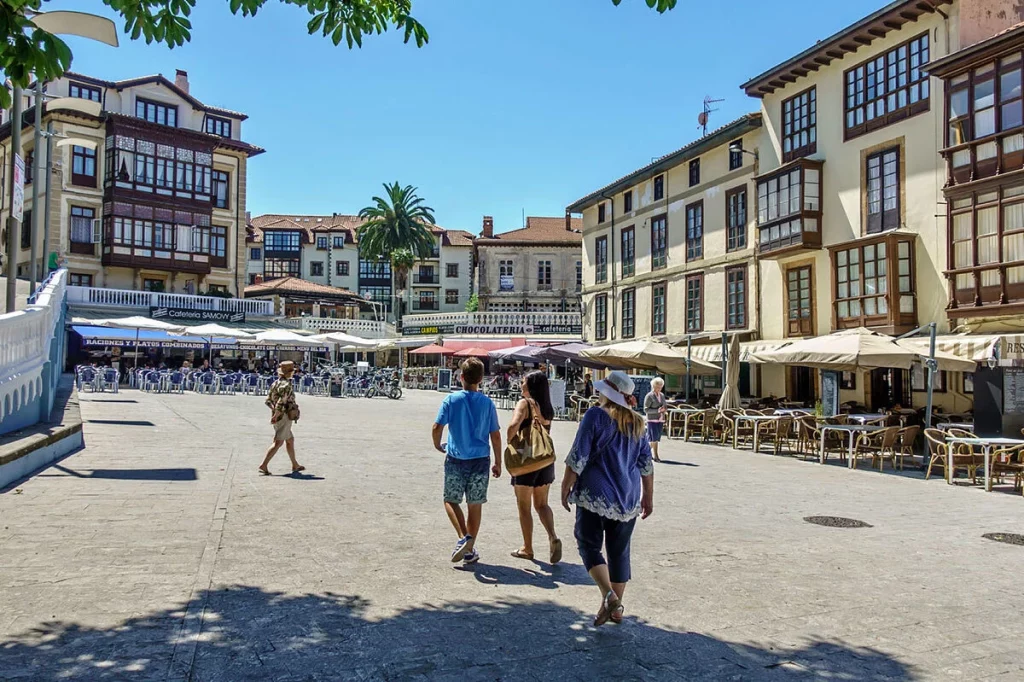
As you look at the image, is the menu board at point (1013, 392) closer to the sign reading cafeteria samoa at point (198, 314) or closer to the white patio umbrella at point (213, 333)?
the white patio umbrella at point (213, 333)

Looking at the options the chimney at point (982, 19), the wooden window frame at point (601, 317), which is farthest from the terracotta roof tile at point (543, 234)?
the chimney at point (982, 19)

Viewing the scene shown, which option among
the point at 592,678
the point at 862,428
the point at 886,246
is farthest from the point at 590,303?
the point at 592,678

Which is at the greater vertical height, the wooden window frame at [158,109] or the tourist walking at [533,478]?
the wooden window frame at [158,109]

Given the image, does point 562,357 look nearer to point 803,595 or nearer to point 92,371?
point 92,371

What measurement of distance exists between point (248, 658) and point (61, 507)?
177 inches

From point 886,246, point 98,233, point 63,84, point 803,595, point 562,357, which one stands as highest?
point 63,84

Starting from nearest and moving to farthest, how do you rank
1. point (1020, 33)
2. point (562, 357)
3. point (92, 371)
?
1. point (1020, 33)
2. point (562, 357)
3. point (92, 371)

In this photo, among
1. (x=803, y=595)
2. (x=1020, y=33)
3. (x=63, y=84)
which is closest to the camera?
(x=803, y=595)

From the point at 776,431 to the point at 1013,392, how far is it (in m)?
4.20

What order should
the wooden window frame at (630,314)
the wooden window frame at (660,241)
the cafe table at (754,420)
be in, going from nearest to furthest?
the cafe table at (754,420), the wooden window frame at (660,241), the wooden window frame at (630,314)

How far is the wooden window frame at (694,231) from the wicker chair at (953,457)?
16787 mm

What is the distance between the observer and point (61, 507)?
7684mm

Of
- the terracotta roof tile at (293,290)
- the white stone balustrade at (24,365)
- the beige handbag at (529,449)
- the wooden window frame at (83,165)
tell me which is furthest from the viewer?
the terracotta roof tile at (293,290)

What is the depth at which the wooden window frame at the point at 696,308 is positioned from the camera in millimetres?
29797
